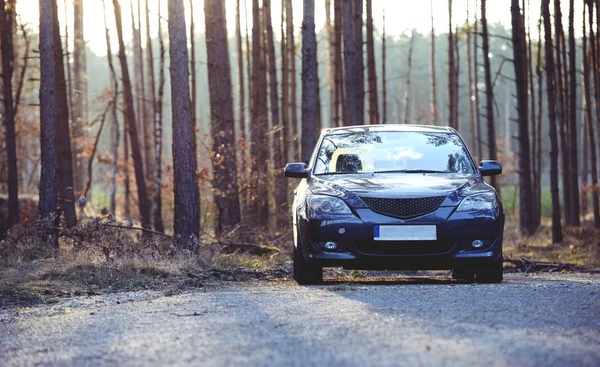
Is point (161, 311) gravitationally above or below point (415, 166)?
below

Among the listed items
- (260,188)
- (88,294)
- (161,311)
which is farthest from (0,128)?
(161,311)

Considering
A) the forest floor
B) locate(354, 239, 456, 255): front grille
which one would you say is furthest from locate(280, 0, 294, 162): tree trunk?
locate(354, 239, 456, 255): front grille

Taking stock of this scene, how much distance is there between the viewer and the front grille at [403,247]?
951cm

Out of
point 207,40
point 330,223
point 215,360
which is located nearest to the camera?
point 215,360

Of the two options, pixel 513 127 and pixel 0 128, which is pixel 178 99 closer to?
pixel 0 128

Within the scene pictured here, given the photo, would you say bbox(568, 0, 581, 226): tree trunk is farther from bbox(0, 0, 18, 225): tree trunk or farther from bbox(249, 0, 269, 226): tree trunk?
bbox(0, 0, 18, 225): tree trunk

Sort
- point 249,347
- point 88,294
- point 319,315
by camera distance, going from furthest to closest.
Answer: point 88,294 < point 319,315 < point 249,347

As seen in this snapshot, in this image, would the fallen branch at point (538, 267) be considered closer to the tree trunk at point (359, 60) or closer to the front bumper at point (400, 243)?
the front bumper at point (400, 243)

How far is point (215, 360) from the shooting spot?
539 centimetres

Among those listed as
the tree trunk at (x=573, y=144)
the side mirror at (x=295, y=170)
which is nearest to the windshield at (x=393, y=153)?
the side mirror at (x=295, y=170)

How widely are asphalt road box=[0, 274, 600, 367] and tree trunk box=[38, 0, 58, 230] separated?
6969mm

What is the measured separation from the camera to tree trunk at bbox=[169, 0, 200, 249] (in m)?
15.2

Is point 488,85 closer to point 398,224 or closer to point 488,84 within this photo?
point 488,84

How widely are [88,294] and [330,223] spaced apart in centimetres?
279
